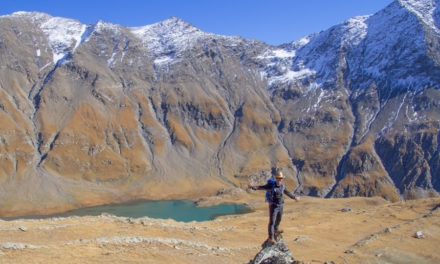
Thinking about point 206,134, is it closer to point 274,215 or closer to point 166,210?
point 166,210

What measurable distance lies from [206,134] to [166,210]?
7366cm

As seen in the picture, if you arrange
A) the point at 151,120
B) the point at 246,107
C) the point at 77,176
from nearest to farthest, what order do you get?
the point at 77,176 < the point at 151,120 < the point at 246,107

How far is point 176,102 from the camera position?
193000 millimetres

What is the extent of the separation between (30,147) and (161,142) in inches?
2255

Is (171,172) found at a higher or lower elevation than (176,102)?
lower

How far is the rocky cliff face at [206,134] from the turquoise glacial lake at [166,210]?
9.21m

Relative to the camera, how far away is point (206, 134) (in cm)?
18250

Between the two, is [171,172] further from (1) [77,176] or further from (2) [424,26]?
(2) [424,26]

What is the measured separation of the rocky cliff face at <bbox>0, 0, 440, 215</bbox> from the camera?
137875 millimetres

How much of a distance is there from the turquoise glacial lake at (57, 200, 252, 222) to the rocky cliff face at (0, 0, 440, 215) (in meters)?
9.21

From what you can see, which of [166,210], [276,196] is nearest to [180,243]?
[276,196]

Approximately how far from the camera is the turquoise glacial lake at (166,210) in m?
106

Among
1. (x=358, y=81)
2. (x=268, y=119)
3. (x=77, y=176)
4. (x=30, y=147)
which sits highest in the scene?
(x=358, y=81)

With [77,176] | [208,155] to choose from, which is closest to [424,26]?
[208,155]
